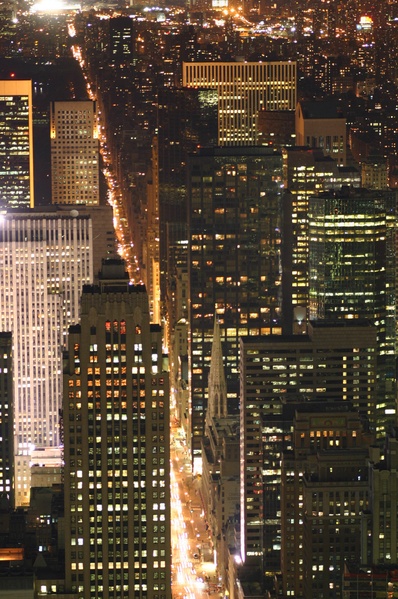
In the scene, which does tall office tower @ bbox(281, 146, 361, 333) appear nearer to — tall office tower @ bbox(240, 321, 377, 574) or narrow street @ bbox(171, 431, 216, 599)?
narrow street @ bbox(171, 431, 216, 599)

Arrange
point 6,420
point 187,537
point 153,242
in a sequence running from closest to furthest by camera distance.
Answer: point 6,420 < point 187,537 < point 153,242

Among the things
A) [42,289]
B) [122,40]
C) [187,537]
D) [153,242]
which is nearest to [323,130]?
[153,242]

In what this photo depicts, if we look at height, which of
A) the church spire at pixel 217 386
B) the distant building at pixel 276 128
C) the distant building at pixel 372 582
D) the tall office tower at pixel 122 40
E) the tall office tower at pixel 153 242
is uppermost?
the tall office tower at pixel 122 40

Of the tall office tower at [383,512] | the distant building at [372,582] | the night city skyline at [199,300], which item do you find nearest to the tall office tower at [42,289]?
the night city skyline at [199,300]

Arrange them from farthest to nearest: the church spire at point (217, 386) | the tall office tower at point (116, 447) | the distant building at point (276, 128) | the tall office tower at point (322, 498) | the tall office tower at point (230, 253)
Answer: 1. the distant building at point (276, 128)
2. the tall office tower at point (230, 253)
3. the church spire at point (217, 386)
4. the tall office tower at point (322, 498)
5. the tall office tower at point (116, 447)

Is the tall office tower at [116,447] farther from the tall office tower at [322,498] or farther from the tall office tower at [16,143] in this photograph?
the tall office tower at [16,143]

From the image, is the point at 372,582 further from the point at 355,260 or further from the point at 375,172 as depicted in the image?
the point at 375,172

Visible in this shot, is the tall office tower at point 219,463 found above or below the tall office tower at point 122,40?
below
